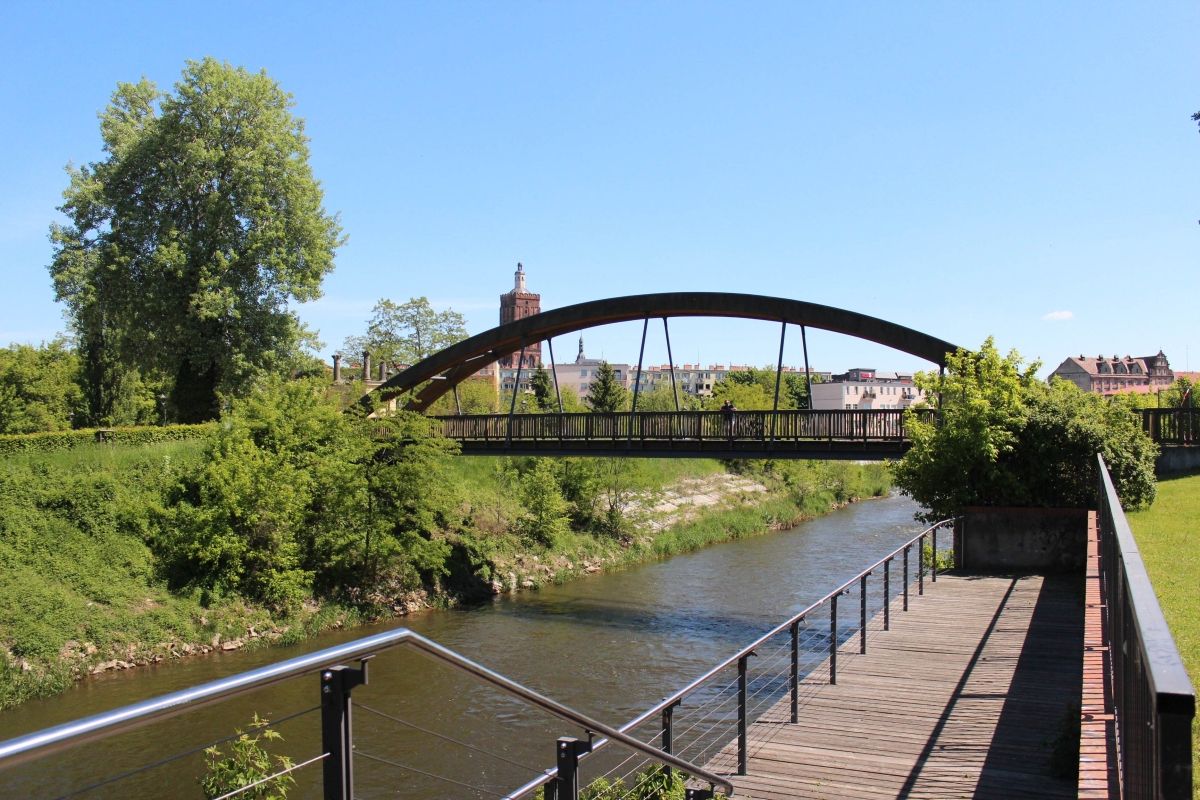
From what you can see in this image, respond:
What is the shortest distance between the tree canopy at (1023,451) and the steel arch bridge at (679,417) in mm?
3428

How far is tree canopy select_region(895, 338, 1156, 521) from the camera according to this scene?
16141mm

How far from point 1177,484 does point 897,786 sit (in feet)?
44.6

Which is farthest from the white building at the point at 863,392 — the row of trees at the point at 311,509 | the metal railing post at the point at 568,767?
the metal railing post at the point at 568,767

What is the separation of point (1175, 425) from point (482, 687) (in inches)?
614

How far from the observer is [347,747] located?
274cm

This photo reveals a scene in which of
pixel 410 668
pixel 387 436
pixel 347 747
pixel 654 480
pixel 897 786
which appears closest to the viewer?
pixel 347 747

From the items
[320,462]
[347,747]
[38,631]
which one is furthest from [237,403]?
[347,747]

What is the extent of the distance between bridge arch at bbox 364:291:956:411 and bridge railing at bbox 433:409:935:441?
191 centimetres

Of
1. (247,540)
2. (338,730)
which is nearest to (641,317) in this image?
(247,540)

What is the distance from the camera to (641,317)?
28219mm

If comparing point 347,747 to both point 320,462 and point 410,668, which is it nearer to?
point 410,668

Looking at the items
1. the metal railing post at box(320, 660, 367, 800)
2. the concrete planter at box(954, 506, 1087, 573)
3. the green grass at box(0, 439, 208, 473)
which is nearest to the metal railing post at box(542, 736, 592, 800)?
the metal railing post at box(320, 660, 367, 800)

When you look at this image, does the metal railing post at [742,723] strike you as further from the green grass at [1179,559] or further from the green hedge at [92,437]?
the green hedge at [92,437]

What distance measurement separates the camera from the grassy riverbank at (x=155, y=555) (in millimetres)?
18234
